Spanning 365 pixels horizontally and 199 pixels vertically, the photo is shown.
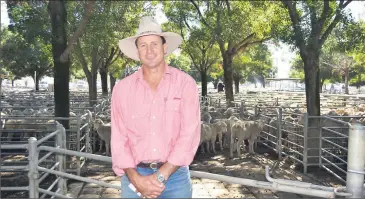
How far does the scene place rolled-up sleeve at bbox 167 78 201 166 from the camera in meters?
2.53

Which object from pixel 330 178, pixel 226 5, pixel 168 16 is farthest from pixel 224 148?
pixel 168 16

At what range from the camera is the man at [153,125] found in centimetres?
255

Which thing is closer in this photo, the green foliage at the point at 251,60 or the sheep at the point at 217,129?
the sheep at the point at 217,129

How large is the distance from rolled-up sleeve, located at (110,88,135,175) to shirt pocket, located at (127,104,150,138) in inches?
3.1

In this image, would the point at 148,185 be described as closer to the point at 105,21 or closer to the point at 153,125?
the point at 153,125

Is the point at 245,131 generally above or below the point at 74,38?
below

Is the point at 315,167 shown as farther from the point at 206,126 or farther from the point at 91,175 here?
the point at 91,175

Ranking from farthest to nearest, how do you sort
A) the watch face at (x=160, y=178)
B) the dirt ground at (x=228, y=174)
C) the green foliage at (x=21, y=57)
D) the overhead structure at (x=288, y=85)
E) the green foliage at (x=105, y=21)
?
the overhead structure at (x=288, y=85), the green foliage at (x=21, y=57), the green foliage at (x=105, y=21), the dirt ground at (x=228, y=174), the watch face at (x=160, y=178)

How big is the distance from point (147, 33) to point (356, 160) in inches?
60.1

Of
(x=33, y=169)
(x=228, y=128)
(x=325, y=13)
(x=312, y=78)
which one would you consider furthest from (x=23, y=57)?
(x=33, y=169)

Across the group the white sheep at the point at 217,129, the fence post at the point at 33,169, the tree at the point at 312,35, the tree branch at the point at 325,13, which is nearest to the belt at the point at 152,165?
the fence post at the point at 33,169

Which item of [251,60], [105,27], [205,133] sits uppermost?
[251,60]

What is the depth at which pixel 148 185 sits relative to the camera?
2484 millimetres

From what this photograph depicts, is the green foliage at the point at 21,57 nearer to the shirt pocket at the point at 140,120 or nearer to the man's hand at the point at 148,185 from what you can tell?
the shirt pocket at the point at 140,120
